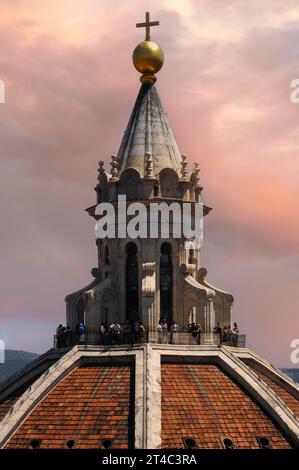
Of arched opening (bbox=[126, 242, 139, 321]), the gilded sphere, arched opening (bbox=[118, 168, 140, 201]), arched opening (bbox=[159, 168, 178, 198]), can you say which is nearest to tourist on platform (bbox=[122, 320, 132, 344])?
arched opening (bbox=[126, 242, 139, 321])

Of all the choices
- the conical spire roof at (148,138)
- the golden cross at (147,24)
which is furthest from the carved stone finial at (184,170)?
the golden cross at (147,24)

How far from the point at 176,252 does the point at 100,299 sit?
4717 mm

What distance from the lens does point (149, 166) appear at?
221ft

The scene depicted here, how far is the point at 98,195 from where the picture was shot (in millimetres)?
69438

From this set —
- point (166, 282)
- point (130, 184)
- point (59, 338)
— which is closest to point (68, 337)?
point (59, 338)

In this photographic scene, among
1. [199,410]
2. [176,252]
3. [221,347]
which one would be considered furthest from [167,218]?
[199,410]

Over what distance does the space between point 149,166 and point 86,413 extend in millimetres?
14099

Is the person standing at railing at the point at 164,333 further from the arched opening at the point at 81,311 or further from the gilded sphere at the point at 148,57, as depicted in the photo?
the gilded sphere at the point at 148,57

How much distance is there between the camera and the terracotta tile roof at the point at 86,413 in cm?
5906

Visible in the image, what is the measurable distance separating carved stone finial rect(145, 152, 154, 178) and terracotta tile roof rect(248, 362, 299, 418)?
11.3 meters

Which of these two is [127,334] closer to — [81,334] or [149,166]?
[81,334]

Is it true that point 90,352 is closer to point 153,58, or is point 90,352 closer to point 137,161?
point 137,161

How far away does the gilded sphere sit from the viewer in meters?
69.0
